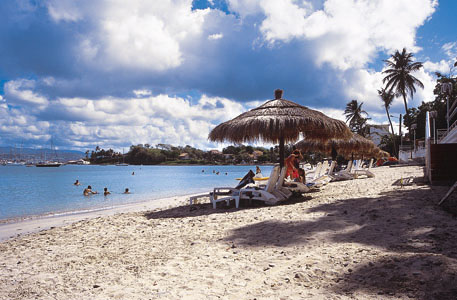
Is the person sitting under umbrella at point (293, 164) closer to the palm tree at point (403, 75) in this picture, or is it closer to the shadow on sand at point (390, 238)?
the shadow on sand at point (390, 238)

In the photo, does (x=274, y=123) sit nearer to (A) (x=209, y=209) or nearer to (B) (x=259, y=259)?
(A) (x=209, y=209)

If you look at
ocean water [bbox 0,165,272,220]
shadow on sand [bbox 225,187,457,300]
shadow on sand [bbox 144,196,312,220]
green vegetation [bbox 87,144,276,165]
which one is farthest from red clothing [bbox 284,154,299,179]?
green vegetation [bbox 87,144,276,165]

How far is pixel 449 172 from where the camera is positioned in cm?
735

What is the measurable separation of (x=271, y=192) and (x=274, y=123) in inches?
61.6

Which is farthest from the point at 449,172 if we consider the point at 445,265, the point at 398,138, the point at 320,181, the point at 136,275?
the point at 398,138

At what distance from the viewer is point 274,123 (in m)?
6.72

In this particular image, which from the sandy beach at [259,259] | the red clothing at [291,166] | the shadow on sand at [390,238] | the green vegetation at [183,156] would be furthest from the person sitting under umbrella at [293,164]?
the green vegetation at [183,156]

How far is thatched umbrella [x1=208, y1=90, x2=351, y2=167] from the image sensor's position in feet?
22.3

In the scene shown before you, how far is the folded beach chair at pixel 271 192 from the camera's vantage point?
657 cm

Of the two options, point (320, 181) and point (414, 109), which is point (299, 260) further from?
point (414, 109)

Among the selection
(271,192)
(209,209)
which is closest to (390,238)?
(271,192)

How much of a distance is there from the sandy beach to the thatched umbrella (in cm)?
237

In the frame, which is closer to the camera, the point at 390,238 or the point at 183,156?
the point at 390,238

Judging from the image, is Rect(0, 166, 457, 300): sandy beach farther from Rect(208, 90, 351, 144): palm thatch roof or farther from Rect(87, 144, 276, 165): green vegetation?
Rect(87, 144, 276, 165): green vegetation
